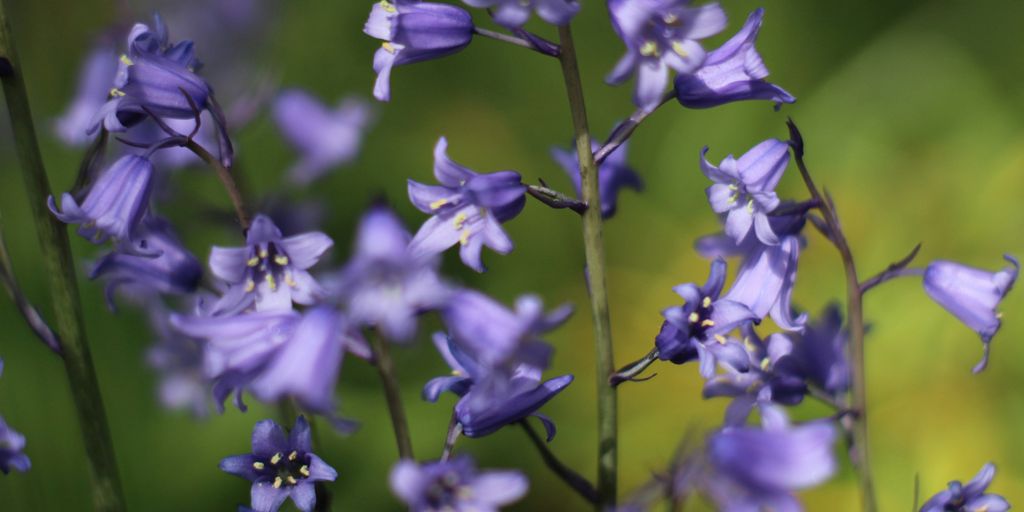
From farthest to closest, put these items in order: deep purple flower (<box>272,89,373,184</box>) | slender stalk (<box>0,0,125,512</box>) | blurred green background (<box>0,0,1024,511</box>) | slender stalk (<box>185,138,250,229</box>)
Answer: blurred green background (<box>0,0,1024,511</box>) → deep purple flower (<box>272,89,373,184</box>) → slender stalk (<box>0,0,125,512</box>) → slender stalk (<box>185,138,250,229</box>)

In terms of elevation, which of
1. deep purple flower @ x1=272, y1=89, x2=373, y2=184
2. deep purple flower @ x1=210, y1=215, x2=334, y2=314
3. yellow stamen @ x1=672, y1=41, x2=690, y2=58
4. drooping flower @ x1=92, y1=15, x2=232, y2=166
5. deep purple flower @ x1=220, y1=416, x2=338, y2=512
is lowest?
deep purple flower @ x1=272, y1=89, x2=373, y2=184

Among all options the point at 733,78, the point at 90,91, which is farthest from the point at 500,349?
the point at 90,91

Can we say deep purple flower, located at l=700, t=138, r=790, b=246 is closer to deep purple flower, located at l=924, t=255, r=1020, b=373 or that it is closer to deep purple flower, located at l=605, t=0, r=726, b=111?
deep purple flower, located at l=605, t=0, r=726, b=111

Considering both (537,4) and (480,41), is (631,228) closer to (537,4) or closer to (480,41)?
(480,41)

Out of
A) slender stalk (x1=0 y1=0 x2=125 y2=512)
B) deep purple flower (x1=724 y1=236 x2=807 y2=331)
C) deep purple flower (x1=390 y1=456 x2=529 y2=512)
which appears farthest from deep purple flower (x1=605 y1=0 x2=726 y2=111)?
slender stalk (x1=0 y1=0 x2=125 y2=512)

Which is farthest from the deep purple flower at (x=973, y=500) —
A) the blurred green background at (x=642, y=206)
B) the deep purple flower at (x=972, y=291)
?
the blurred green background at (x=642, y=206)

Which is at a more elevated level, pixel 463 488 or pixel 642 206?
pixel 463 488

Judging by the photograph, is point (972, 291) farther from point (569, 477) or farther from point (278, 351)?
point (278, 351)
